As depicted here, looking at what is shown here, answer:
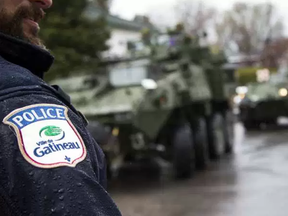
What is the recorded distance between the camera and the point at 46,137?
40.6 inches

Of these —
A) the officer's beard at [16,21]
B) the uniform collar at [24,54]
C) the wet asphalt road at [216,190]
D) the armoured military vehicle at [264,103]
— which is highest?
the officer's beard at [16,21]

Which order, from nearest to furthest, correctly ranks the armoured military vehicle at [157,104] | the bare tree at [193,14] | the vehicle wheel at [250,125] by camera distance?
the armoured military vehicle at [157,104] → the vehicle wheel at [250,125] → the bare tree at [193,14]

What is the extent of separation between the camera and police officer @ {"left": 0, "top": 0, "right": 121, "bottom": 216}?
3.24 ft

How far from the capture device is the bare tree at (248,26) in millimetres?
52062

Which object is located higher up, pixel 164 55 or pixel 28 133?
pixel 28 133

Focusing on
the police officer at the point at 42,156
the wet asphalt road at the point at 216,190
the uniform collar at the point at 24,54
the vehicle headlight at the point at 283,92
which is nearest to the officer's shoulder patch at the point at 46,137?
the police officer at the point at 42,156

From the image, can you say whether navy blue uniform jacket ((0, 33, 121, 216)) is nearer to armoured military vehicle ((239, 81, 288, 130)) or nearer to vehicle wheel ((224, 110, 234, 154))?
vehicle wheel ((224, 110, 234, 154))

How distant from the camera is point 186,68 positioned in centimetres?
983

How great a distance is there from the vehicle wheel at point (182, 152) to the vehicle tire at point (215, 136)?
205 centimetres

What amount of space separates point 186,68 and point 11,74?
877 cm

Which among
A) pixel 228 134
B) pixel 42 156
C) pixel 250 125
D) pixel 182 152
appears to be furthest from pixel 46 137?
pixel 250 125

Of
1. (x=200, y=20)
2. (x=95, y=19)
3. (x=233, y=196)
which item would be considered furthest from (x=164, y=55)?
(x=200, y=20)

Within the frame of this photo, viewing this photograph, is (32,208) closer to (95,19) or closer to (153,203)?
(153,203)

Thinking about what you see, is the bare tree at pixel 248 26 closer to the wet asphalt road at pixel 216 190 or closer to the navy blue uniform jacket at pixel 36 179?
the wet asphalt road at pixel 216 190
